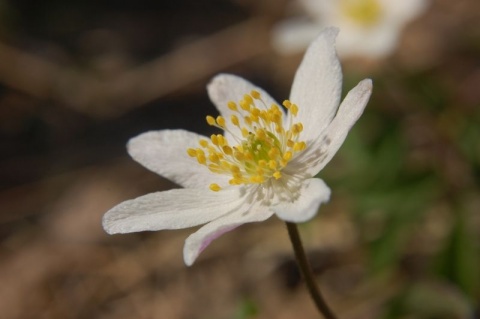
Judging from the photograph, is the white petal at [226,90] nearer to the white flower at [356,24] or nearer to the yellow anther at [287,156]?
the yellow anther at [287,156]

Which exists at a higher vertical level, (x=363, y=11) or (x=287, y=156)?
(x=363, y=11)

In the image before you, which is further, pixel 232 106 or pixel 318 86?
pixel 232 106

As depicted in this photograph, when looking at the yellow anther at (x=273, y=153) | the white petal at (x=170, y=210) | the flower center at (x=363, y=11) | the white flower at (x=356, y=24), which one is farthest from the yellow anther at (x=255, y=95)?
the flower center at (x=363, y=11)

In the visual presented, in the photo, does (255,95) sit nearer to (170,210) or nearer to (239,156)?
(239,156)

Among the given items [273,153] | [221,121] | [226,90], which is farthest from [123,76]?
[273,153]

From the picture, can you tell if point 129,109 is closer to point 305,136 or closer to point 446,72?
point 446,72

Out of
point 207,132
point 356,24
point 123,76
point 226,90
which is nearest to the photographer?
point 226,90
